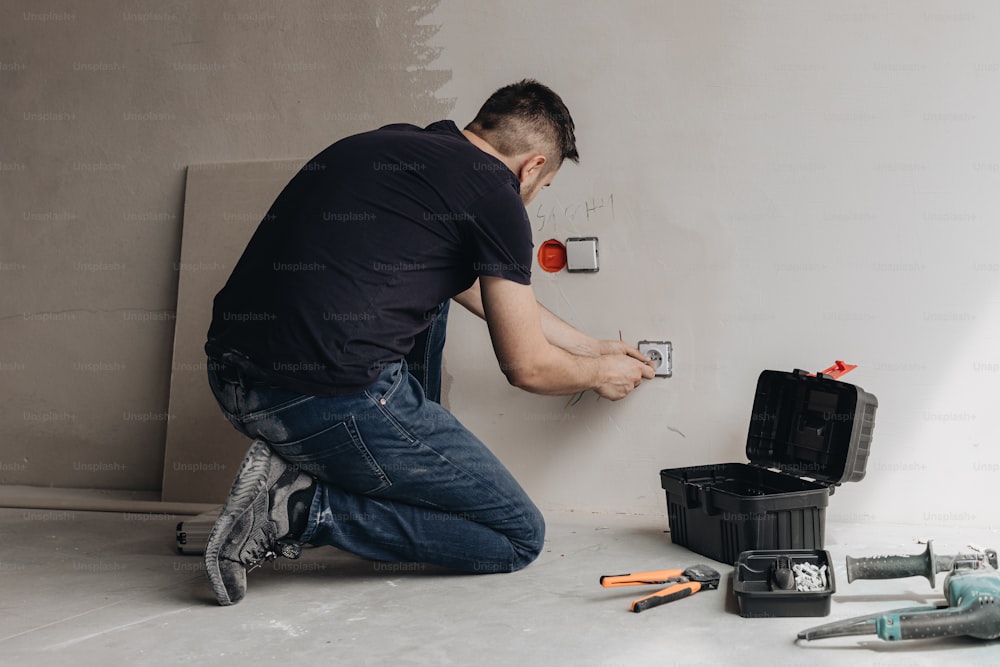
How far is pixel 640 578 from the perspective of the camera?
1822mm

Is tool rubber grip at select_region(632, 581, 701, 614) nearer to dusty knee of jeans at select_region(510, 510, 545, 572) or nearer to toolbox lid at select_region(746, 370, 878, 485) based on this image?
dusty knee of jeans at select_region(510, 510, 545, 572)

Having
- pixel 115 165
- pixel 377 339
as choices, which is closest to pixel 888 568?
pixel 377 339

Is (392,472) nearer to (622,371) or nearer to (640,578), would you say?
(640,578)

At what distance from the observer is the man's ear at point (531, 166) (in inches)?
77.3

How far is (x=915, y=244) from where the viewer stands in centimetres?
230

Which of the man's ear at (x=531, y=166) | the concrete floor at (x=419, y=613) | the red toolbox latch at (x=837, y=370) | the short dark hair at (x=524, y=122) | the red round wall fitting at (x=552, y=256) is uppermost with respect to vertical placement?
the short dark hair at (x=524, y=122)

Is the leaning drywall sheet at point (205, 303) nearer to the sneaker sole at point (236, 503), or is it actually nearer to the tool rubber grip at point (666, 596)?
the sneaker sole at point (236, 503)

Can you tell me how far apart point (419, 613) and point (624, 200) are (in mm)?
1314

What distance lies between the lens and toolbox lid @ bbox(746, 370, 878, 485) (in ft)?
6.64

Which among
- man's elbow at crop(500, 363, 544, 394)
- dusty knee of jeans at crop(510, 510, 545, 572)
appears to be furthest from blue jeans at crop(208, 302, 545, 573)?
man's elbow at crop(500, 363, 544, 394)

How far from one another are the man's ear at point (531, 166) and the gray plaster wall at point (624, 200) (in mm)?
566

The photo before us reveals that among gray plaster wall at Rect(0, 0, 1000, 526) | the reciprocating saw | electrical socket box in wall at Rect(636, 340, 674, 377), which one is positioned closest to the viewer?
the reciprocating saw

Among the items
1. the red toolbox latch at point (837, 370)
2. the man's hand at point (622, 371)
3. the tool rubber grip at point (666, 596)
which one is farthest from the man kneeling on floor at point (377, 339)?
the red toolbox latch at point (837, 370)

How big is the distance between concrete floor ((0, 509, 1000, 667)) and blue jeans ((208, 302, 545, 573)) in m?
0.09
